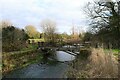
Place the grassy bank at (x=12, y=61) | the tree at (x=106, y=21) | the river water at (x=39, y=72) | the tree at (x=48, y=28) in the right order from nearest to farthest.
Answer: the river water at (x=39, y=72) < the grassy bank at (x=12, y=61) < the tree at (x=106, y=21) < the tree at (x=48, y=28)

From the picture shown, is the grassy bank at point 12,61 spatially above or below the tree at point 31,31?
below

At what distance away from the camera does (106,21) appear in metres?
27.8

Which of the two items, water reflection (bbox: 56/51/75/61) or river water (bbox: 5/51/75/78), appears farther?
water reflection (bbox: 56/51/75/61)

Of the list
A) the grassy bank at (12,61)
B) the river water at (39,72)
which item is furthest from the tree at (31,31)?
the river water at (39,72)

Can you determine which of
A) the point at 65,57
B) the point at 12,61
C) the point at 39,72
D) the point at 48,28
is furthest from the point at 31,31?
the point at 39,72

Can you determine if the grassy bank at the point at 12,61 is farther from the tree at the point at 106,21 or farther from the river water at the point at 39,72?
the tree at the point at 106,21

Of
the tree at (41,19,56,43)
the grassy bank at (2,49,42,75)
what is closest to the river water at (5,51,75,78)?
the grassy bank at (2,49,42,75)

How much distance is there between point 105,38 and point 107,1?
474 centimetres

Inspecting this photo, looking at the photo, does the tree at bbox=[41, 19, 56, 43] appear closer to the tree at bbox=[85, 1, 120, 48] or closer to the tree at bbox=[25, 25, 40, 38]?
the tree at bbox=[25, 25, 40, 38]

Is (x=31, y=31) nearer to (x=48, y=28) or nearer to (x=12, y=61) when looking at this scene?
(x=48, y=28)

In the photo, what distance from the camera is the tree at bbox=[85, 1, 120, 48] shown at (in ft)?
86.4

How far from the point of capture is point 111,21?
26516 mm

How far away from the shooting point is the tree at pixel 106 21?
2634 centimetres

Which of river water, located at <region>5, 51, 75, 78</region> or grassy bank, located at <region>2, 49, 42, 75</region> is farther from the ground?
grassy bank, located at <region>2, 49, 42, 75</region>
